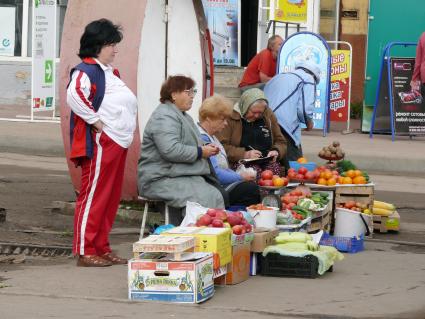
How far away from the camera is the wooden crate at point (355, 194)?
11.3 m

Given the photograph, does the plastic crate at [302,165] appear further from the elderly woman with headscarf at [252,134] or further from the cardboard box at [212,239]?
the cardboard box at [212,239]

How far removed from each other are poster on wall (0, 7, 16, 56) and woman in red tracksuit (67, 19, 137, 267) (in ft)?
44.4

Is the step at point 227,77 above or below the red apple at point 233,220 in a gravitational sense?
above

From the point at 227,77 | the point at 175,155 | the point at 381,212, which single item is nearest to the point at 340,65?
the point at 227,77

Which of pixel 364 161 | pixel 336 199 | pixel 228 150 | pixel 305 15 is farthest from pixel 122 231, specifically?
pixel 305 15

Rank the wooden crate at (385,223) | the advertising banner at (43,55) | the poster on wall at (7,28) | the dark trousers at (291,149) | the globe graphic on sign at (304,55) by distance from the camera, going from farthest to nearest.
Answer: the poster on wall at (7,28) → the advertising banner at (43,55) → the globe graphic on sign at (304,55) → the dark trousers at (291,149) → the wooden crate at (385,223)

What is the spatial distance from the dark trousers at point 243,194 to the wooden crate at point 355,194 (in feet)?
4.31

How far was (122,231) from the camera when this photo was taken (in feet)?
35.8

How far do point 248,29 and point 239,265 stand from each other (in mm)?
14177

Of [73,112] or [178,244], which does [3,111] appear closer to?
[73,112]

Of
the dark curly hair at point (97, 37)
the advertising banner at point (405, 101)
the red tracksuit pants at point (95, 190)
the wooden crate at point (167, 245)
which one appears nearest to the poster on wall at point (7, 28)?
the advertising banner at point (405, 101)

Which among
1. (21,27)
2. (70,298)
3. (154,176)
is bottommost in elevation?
(70,298)

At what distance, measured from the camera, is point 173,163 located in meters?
9.62

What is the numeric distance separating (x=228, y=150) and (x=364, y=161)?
5.88m
